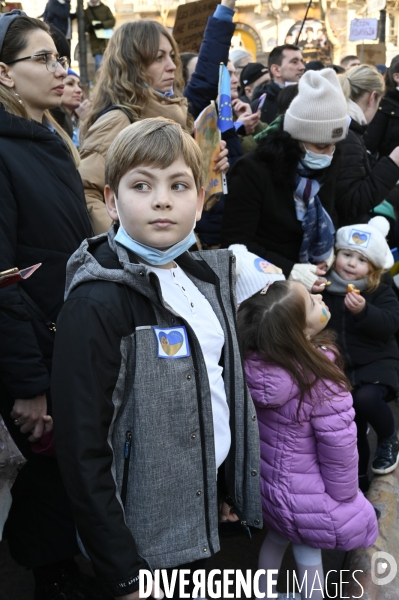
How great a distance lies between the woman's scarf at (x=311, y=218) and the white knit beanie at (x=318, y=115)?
18 centimetres

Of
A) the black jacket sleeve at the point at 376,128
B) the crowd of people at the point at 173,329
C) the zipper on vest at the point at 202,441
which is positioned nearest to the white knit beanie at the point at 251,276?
the crowd of people at the point at 173,329

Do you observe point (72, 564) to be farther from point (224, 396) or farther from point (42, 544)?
point (224, 396)

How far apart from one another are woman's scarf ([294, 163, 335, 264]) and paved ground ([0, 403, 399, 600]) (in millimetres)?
1466

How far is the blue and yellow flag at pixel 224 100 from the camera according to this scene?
3.49m

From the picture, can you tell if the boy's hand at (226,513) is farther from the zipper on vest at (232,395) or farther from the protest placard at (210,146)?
the protest placard at (210,146)

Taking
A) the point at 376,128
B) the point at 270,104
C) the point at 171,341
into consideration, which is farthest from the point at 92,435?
the point at 270,104

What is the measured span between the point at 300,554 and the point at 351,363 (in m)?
1.20

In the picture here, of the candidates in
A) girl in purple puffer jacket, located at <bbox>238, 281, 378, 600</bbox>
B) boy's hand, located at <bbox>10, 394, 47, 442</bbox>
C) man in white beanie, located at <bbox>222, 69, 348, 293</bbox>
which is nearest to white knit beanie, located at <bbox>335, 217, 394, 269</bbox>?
man in white beanie, located at <bbox>222, 69, 348, 293</bbox>

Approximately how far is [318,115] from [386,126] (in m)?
2.56

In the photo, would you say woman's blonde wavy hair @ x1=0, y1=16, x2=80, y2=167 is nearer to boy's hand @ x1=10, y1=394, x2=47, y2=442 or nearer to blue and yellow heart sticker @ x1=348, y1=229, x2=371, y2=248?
Answer: boy's hand @ x1=10, y1=394, x2=47, y2=442

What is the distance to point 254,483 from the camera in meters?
2.13

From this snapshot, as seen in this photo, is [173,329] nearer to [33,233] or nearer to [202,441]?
[202,441]

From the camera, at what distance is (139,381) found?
5.89 feet

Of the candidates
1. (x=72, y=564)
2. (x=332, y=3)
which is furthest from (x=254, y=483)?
(x=332, y=3)
